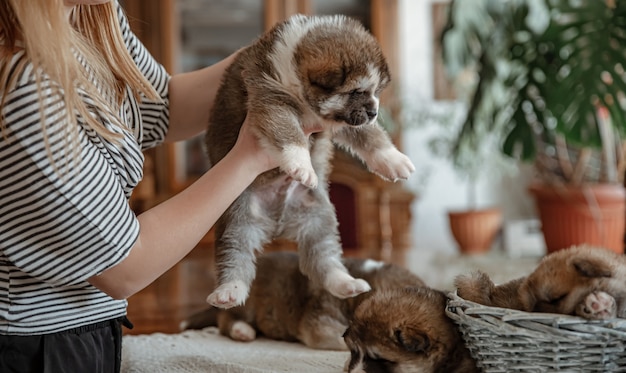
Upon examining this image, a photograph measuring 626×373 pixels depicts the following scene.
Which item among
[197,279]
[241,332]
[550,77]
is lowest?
[197,279]

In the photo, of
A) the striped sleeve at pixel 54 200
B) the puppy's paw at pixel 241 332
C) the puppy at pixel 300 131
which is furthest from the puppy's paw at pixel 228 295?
the puppy's paw at pixel 241 332

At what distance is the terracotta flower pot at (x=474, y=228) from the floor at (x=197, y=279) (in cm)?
12

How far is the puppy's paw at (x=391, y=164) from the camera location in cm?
142

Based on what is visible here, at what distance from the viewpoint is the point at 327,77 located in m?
1.30

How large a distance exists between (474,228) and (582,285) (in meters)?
3.78

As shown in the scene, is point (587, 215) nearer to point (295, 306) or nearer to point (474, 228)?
point (474, 228)

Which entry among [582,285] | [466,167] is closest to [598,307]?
[582,285]

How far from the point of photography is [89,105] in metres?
1.28

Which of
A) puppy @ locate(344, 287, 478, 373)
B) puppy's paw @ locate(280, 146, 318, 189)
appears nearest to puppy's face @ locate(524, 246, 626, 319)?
puppy @ locate(344, 287, 478, 373)

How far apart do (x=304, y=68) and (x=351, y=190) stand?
3636mm

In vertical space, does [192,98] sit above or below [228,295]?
above

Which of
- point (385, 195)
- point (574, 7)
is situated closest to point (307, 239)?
point (574, 7)

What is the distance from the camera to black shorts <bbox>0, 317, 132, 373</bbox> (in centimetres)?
129

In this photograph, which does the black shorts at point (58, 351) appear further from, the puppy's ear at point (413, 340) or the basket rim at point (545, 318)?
the basket rim at point (545, 318)
